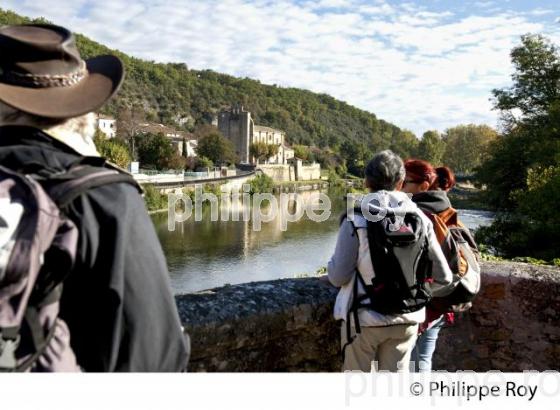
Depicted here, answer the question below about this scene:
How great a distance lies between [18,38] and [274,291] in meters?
2.27

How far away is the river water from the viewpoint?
24.6m

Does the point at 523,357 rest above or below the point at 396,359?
below

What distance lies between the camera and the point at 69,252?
1.17 m

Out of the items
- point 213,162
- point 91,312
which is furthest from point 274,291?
point 213,162

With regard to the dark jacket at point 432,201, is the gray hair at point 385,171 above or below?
above

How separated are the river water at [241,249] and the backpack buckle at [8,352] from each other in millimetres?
18642

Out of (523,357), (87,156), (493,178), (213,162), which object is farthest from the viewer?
(213,162)

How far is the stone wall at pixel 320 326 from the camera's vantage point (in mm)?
2850

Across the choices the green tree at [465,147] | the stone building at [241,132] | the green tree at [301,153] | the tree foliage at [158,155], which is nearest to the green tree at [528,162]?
the tree foliage at [158,155]

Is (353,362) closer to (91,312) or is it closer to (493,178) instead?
(91,312)

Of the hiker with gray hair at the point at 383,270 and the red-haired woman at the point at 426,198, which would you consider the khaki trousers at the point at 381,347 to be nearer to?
the hiker with gray hair at the point at 383,270

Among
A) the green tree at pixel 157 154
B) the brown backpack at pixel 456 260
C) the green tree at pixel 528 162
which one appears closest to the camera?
the brown backpack at pixel 456 260

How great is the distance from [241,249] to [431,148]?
195 ft

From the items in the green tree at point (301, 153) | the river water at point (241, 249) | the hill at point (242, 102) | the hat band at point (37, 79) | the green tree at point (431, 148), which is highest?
the hill at point (242, 102)
